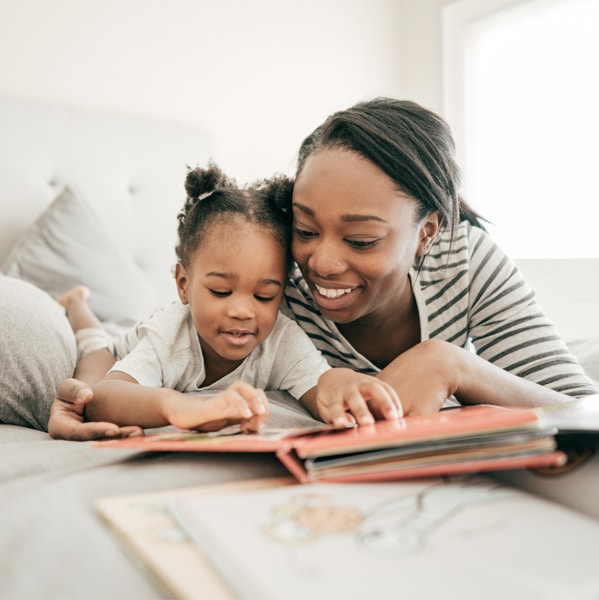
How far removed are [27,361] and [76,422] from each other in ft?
0.61

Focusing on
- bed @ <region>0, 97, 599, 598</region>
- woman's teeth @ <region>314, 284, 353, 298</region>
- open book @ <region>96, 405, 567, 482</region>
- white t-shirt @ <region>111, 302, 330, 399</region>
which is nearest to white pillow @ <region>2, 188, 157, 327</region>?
bed @ <region>0, 97, 599, 598</region>

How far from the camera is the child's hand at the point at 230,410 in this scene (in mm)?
722

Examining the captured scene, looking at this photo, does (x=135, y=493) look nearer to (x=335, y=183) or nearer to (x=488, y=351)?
(x=335, y=183)

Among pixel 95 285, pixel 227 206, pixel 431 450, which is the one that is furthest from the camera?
Result: pixel 95 285

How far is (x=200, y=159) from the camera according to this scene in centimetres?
234

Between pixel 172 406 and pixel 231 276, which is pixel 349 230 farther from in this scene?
pixel 172 406

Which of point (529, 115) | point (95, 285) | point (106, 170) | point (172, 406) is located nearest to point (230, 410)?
point (172, 406)

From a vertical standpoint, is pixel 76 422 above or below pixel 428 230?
below

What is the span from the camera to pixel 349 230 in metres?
1.03

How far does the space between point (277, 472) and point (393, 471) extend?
0.42ft

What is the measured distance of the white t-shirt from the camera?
1.11m

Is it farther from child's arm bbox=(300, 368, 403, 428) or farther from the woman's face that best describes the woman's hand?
the woman's face

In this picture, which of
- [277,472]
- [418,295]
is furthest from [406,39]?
[277,472]

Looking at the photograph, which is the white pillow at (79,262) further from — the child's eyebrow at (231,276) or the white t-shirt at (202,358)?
the child's eyebrow at (231,276)
